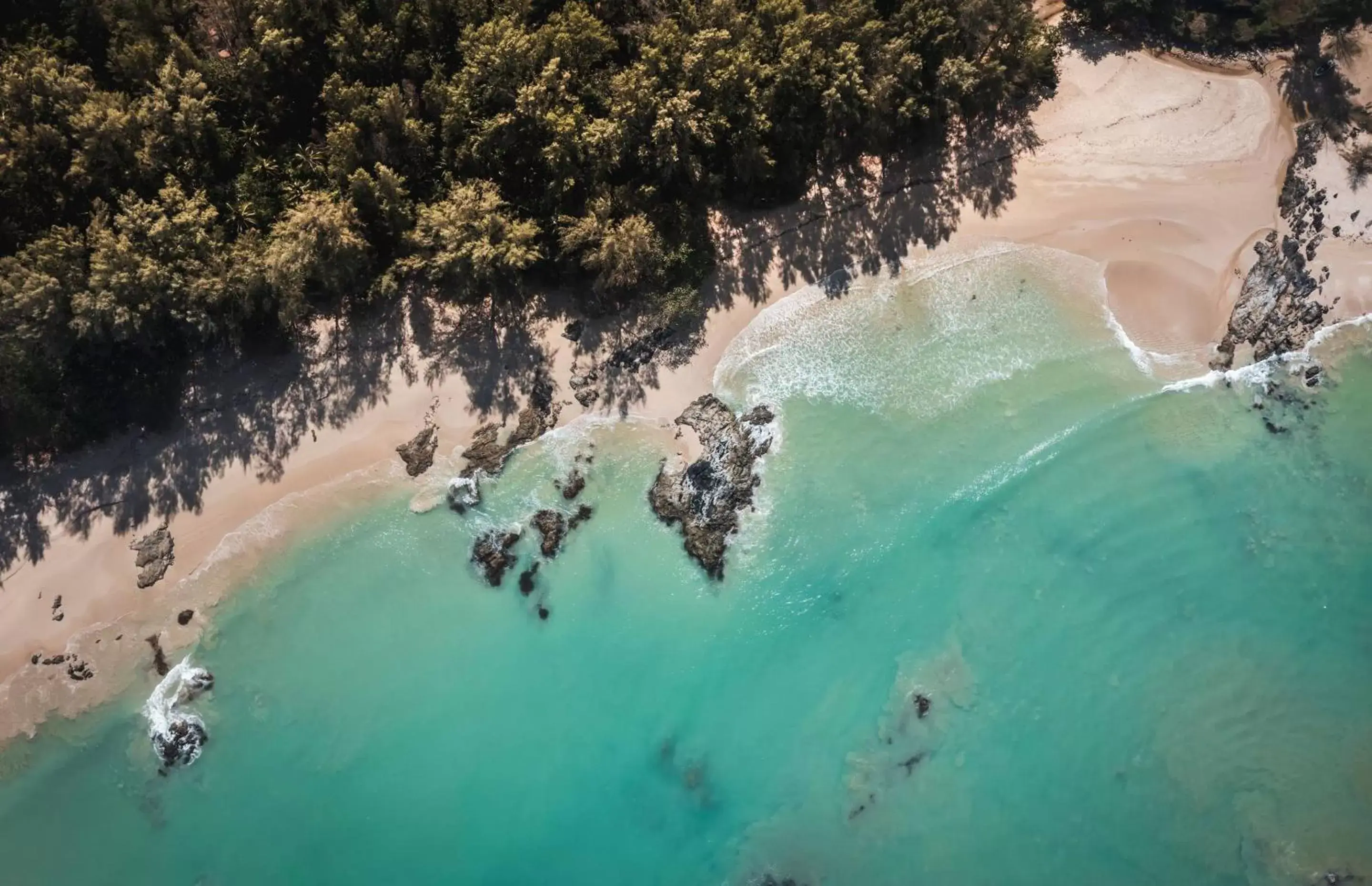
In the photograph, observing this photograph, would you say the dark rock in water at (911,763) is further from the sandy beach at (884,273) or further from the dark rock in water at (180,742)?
the dark rock in water at (180,742)

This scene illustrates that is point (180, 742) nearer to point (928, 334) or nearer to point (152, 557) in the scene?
point (152, 557)

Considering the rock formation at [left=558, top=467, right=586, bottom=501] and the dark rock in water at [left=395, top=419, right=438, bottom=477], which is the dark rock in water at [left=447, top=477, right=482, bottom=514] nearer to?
the dark rock in water at [left=395, top=419, right=438, bottom=477]

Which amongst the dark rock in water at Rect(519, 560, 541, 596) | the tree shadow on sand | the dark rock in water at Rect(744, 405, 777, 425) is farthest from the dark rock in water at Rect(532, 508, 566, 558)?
the dark rock in water at Rect(744, 405, 777, 425)

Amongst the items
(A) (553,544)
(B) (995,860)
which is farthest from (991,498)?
(A) (553,544)

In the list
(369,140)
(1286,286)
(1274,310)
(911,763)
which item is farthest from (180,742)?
(1286,286)

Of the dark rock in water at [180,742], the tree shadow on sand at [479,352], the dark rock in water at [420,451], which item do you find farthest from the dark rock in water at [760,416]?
the dark rock in water at [180,742]
